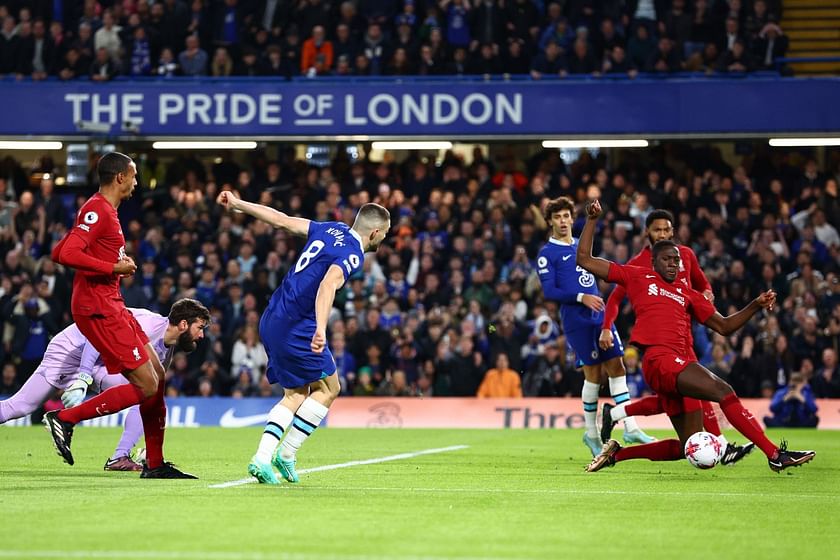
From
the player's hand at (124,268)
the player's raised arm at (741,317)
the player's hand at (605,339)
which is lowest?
the player's hand at (605,339)

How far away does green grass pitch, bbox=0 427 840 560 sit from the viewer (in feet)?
22.7

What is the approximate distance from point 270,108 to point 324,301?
18.1 meters

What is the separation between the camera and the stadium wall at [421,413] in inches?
861

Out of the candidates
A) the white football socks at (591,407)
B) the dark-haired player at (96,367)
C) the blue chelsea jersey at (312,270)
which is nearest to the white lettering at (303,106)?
the white football socks at (591,407)

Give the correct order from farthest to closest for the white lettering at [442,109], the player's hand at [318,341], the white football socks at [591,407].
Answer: the white lettering at [442,109] → the white football socks at [591,407] → the player's hand at [318,341]

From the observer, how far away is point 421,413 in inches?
882

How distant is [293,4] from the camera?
28531mm

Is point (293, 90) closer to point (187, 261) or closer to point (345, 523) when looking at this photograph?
point (187, 261)

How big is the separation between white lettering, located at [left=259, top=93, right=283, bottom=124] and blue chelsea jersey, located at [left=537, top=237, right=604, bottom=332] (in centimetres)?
1400

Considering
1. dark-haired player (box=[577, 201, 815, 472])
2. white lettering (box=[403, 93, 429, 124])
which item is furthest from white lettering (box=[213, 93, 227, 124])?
dark-haired player (box=[577, 201, 815, 472])

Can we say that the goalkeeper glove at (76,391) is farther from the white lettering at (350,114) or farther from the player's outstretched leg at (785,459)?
the white lettering at (350,114)

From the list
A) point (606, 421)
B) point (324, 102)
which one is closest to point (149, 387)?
point (606, 421)

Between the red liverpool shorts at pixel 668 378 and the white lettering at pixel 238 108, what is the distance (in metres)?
16.7

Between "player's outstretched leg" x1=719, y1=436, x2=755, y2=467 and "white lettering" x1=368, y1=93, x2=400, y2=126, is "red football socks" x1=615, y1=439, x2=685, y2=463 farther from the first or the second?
"white lettering" x1=368, y1=93, x2=400, y2=126
